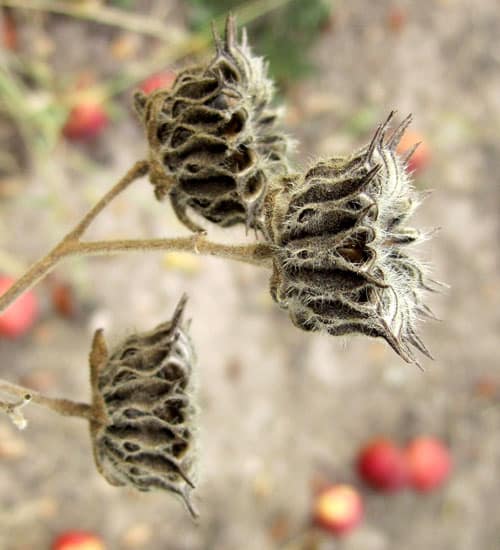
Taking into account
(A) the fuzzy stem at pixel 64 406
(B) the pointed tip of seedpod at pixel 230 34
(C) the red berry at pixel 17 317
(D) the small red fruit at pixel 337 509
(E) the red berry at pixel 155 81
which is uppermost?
(E) the red berry at pixel 155 81

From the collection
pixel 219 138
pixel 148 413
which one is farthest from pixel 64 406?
pixel 219 138

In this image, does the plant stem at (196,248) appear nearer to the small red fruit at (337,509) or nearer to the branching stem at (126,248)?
the branching stem at (126,248)

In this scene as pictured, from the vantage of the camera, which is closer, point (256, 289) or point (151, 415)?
point (151, 415)

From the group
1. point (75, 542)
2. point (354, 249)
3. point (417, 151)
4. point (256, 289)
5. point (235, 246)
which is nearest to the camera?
point (354, 249)

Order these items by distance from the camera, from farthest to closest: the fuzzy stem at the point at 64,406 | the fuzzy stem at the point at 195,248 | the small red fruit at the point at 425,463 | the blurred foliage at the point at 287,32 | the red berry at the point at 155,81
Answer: the small red fruit at the point at 425,463, the blurred foliage at the point at 287,32, the red berry at the point at 155,81, the fuzzy stem at the point at 64,406, the fuzzy stem at the point at 195,248

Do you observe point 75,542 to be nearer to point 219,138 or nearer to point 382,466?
point 382,466

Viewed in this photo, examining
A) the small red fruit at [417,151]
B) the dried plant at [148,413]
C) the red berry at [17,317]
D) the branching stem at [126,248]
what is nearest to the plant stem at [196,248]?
the branching stem at [126,248]
